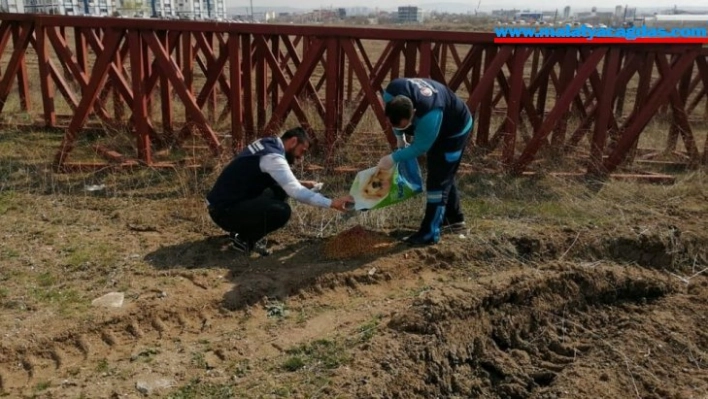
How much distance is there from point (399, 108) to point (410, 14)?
291 ft

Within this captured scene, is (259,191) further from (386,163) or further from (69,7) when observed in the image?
(69,7)

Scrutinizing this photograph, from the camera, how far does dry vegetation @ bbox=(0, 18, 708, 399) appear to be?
11.2ft

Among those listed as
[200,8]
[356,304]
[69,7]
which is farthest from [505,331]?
[200,8]

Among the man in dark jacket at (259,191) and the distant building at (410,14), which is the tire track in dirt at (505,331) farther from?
the distant building at (410,14)

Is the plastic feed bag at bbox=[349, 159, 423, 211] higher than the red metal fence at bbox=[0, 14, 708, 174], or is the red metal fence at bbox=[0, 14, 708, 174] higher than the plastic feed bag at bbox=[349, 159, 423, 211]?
the red metal fence at bbox=[0, 14, 708, 174]

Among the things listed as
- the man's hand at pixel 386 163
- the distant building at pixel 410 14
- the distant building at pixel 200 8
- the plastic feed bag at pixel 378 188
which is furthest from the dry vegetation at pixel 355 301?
the distant building at pixel 410 14

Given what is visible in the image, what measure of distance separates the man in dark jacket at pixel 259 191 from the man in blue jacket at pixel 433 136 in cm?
69

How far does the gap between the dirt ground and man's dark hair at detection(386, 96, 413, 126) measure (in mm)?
1232

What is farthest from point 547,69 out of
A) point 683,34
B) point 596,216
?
point 596,216

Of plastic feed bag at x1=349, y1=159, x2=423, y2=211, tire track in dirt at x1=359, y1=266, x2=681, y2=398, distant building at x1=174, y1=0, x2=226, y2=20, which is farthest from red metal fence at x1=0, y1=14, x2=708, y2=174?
distant building at x1=174, y1=0, x2=226, y2=20

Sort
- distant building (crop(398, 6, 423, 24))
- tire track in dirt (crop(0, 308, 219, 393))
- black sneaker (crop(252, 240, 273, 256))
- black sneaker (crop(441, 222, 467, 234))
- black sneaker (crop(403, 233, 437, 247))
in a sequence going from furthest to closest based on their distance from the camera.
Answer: distant building (crop(398, 6, 423, 24)), black sneaker (crop(441, 222, 467, 234)), black sneaker (crop(403, 233, 437, 247)), black sneaker (crop(252, 240, 273, 256)), tire track in dirt (crop(0, 308, 219, 393))

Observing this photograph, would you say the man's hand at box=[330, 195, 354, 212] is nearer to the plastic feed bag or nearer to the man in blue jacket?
the plastic feed bag

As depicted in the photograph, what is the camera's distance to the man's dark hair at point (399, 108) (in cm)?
413

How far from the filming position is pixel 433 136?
14.6 ft
